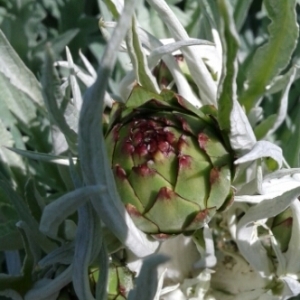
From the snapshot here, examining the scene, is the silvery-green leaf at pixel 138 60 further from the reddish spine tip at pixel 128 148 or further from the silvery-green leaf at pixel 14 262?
the silvery-green leaf at pixel 14 262

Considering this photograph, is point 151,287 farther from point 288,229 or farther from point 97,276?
point 288,229

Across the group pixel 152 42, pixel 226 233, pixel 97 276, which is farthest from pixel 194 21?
pixel 97 276

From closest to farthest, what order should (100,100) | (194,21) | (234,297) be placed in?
(100,100) → (234,297) → (194,21)

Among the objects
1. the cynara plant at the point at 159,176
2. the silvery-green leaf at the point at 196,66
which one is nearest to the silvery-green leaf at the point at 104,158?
the cynara plant at the point at 159,176

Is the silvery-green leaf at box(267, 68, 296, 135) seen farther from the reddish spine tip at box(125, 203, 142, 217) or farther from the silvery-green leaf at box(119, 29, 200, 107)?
the reddish spine tip at box(125, 203, 142, 217)

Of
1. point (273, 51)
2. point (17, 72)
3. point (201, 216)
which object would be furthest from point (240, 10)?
point (201, 216)

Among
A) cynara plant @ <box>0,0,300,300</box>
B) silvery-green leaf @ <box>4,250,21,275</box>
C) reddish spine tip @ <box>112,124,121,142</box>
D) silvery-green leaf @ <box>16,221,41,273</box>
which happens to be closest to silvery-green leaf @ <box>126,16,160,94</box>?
cynara plant @ <box>0,0,300,300</box>
